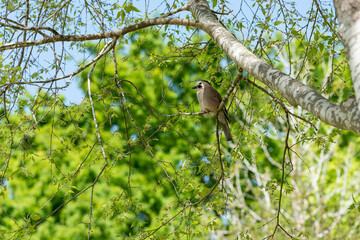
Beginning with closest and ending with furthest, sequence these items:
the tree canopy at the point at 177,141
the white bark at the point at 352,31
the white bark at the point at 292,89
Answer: the white bark at the point at 352,31
the white bark at the point at 292,89
the tree canopy at the point at 177,141

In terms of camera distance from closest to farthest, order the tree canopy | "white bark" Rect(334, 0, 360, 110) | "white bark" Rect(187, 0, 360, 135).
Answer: "white bark" Rect(334, 0, 360, 110) < "white bark" Rect(187, 0, 360, 135) < the tree canopy

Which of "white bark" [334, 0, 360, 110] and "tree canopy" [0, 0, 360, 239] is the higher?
"tree canopy" [0, 0, 360, 239]

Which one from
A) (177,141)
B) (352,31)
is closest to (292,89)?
(352,31)

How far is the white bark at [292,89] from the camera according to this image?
175 cm

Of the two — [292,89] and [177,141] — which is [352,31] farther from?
[177,141]

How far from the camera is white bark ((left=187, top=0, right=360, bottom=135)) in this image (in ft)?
5.74

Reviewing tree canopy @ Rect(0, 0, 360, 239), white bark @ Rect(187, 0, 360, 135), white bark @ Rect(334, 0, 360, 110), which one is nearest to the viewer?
white bark @ Rect(334, 0, 360, 110)

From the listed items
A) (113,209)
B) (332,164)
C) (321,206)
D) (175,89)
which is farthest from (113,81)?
(332,164)

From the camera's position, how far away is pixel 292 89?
7.07ft

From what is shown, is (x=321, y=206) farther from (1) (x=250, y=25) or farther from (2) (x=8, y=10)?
(2) (x=8, y=10)

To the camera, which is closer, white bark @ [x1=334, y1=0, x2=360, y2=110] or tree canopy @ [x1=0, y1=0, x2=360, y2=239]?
white bark @ [x1=334, y1=0, x2=360, y2=110]

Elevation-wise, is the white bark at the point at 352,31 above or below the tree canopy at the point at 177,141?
below

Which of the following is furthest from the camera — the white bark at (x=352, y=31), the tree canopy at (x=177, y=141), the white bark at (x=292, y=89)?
the tree canopy at (x=177, y=141)

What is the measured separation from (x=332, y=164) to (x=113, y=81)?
8651 mm
